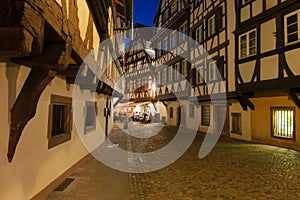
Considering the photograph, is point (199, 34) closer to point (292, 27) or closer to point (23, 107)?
point (292, 27)

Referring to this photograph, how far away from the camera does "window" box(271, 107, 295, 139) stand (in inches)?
383

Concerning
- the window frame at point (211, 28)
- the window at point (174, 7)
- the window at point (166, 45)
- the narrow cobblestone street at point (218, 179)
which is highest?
the window at point (174, 7)

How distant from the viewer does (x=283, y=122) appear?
10.0 meters

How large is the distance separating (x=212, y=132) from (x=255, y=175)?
903 cm

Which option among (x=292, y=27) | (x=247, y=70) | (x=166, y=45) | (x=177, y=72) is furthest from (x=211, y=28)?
(x=166, y=45)

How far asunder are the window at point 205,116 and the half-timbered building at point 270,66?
3.34 m

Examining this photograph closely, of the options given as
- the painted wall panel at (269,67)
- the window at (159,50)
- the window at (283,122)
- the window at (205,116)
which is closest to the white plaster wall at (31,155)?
the painted wall panel at (269,67)

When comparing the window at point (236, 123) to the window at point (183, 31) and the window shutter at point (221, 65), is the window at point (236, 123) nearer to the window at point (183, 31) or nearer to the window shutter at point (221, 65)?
the window shutter at point (221, 65)

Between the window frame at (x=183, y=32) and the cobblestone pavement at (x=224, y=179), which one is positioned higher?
the window frame at (x=183, y=32)

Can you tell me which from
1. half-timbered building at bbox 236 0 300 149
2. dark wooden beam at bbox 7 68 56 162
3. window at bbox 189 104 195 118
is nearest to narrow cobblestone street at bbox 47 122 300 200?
dark wooden beam at bbox 7 68 56 162

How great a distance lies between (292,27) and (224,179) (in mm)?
6214

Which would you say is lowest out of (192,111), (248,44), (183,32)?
(192,111)

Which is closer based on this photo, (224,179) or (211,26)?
(224,179)

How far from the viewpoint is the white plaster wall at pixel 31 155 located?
9.56 feet
